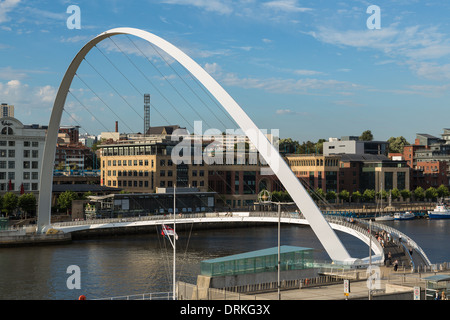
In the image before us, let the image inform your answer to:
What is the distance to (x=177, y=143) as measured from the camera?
78625mm

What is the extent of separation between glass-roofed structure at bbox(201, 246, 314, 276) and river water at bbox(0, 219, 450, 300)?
6404 millimetres

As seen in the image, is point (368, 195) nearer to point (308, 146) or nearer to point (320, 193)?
point (320, 193)

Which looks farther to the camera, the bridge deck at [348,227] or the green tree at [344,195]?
the green tree at [344,195]

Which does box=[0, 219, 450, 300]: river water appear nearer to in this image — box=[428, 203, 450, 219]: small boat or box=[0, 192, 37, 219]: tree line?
box=[0, 192, 37, 219]: tree line

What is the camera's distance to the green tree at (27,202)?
197ft

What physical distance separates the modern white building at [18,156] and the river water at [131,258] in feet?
58.6

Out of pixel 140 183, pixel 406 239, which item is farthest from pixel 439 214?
pixel 406 239

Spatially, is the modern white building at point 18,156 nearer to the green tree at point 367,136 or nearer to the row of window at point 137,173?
the row of window at point 137,173

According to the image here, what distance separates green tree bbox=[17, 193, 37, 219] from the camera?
60000 mm

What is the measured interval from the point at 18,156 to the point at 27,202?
855 centimetres

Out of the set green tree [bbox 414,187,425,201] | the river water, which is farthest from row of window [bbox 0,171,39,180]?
green tree [bbox 414,187,425,201]

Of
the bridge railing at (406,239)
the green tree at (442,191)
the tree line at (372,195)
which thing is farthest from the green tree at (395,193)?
the bridge railing at (406,239)

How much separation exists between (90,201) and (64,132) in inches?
3959

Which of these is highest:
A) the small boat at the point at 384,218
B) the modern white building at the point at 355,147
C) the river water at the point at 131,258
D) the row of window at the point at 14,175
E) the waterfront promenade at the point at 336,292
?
the modern white building at the point at 355,147
